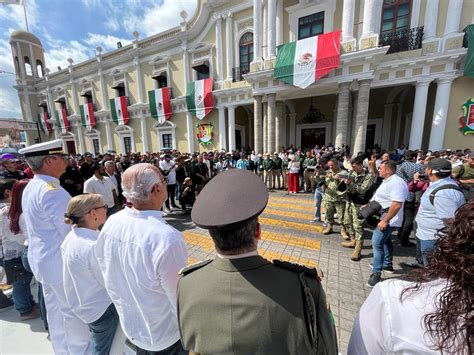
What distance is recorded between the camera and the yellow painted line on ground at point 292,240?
435 cm

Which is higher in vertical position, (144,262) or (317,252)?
(144,262)

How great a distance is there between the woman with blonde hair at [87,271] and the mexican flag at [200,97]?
15.4 m

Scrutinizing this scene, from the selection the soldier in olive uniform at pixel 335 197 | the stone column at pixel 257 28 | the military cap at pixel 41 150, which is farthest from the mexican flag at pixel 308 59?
the military cap at pixel 41 150

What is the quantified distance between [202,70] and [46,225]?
57.5ft

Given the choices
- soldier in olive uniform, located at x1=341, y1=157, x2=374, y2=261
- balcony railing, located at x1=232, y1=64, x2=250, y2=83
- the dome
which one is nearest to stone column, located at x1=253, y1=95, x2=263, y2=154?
balcony railing, located at x1=232, y1=64, x2=250, y2=83

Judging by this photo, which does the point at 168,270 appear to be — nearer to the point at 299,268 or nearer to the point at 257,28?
the point at 299,268

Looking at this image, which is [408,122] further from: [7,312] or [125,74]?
[125,74]

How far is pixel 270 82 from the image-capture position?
12328 mm

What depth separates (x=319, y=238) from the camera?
4641 millimetres

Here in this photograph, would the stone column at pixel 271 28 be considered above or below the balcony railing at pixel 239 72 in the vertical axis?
above

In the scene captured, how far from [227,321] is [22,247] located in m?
3.16

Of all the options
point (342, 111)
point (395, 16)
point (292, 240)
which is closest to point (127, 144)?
point (342, 111)

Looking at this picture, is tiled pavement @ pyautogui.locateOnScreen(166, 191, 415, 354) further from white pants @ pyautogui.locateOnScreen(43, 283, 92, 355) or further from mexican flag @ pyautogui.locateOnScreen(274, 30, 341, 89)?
mexican flag @ pyautogui.locateOnScreen(274, 30, 341, 89)

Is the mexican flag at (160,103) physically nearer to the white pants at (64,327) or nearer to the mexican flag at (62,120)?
the mexican flag at (62,120)
